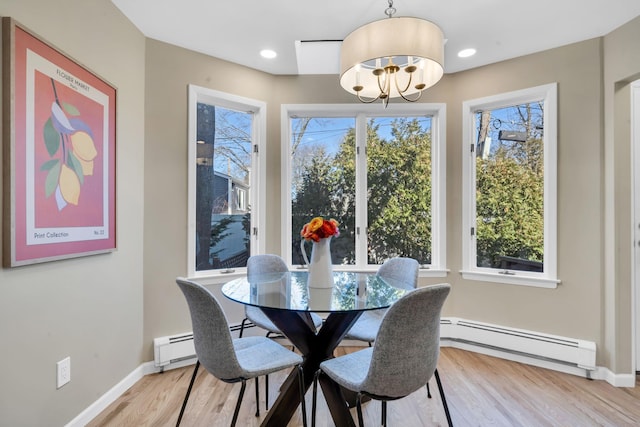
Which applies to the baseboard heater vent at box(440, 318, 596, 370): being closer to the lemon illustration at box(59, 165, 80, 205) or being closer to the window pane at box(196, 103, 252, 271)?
the window pane at box(196, 103, 252, 271)

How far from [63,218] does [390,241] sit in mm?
2550

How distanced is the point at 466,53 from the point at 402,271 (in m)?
1.95

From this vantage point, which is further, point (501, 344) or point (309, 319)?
point (501, 344)

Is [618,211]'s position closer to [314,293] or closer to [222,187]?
[314,293]

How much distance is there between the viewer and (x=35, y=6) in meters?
1.53

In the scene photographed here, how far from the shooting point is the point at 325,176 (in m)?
3.15

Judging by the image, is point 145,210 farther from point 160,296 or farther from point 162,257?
point 160,296

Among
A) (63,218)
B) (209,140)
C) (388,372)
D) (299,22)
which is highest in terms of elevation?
(299,22)

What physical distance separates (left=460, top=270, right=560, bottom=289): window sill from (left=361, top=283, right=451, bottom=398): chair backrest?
1828 mm

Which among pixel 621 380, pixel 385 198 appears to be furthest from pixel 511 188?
pixel 621 380

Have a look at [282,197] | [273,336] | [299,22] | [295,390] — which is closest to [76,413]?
[295,390]

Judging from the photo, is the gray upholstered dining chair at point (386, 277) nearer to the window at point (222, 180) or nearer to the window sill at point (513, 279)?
the window sill at point (513, 279)

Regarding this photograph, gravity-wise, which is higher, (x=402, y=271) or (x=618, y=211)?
(x=618, y=211)

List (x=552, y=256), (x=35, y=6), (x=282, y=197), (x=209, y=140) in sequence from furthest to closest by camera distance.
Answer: (x=282, y=197) → (x=209, y=140) → (x=552, y=256) → (x=35, y=6)
